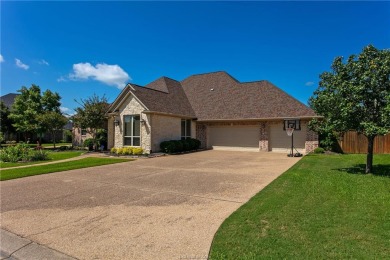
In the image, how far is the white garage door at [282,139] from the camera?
19.5 metres

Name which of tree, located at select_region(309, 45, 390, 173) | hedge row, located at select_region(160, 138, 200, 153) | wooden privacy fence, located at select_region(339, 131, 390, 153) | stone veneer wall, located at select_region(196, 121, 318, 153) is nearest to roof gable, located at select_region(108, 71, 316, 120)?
stone veneer wall, located at select_region(196, 121, 318, 153)

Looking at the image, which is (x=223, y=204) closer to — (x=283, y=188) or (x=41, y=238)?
(x=283, y=188)

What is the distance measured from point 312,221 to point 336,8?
1148 cm

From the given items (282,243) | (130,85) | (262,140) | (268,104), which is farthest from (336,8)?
(130,85)

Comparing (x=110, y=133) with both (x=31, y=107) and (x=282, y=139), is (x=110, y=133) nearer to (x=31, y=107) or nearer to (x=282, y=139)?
(x=282, y=139)

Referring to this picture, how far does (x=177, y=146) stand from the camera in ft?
62.7

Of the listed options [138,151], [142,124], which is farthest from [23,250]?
[142,124]

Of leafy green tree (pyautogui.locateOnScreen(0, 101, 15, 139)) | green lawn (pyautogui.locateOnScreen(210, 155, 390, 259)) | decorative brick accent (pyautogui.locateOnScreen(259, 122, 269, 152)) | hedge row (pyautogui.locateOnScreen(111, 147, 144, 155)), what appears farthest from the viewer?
leafy green tree (pyautogui.locateOnScreen(0, 101, 15, 139))

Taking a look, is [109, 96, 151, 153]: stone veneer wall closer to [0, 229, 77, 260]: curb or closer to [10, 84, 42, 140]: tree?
[0, 229, 77, 260]: curb

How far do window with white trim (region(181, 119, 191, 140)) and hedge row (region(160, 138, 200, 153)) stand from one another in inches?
45.2

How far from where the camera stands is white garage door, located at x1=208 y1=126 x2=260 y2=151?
2158cm

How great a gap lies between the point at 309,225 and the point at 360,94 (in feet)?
22.4

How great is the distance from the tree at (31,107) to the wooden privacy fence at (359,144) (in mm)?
30346

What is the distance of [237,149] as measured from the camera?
72.8 ft
